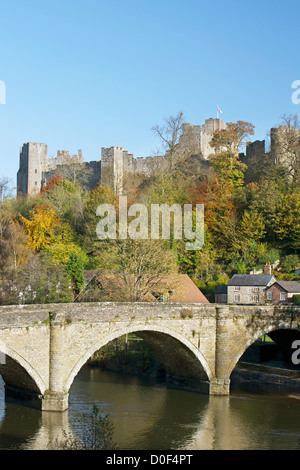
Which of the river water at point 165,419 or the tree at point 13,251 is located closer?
the river water at point 165,419

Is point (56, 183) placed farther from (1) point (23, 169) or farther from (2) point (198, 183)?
(2) point (198, 183)

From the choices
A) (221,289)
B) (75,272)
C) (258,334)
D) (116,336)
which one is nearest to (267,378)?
(258,334)

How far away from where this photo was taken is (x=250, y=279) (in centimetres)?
4128

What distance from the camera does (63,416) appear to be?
23984 mm

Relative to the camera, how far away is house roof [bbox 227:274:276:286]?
40.4 metres

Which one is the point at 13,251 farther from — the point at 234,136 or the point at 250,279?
the point at 234,136

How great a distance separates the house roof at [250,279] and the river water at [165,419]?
12217mm

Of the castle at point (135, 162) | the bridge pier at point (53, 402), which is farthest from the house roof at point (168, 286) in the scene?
the castle at point (135, 162)

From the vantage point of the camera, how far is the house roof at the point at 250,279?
133ft

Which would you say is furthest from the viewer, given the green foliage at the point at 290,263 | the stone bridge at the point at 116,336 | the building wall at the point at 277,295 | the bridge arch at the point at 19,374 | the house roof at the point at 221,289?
the green foliage at the point at 290,263

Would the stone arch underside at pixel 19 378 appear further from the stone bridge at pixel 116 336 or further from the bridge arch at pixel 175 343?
the bridge arch at pixel 175 343

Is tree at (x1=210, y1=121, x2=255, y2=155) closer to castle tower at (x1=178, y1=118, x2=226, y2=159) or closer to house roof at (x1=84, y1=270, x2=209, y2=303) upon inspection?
castle tower at (x1=178, y1=118, x2=226, y2=159)

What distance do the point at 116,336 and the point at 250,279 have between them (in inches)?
685

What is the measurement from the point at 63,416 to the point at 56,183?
42411mm
